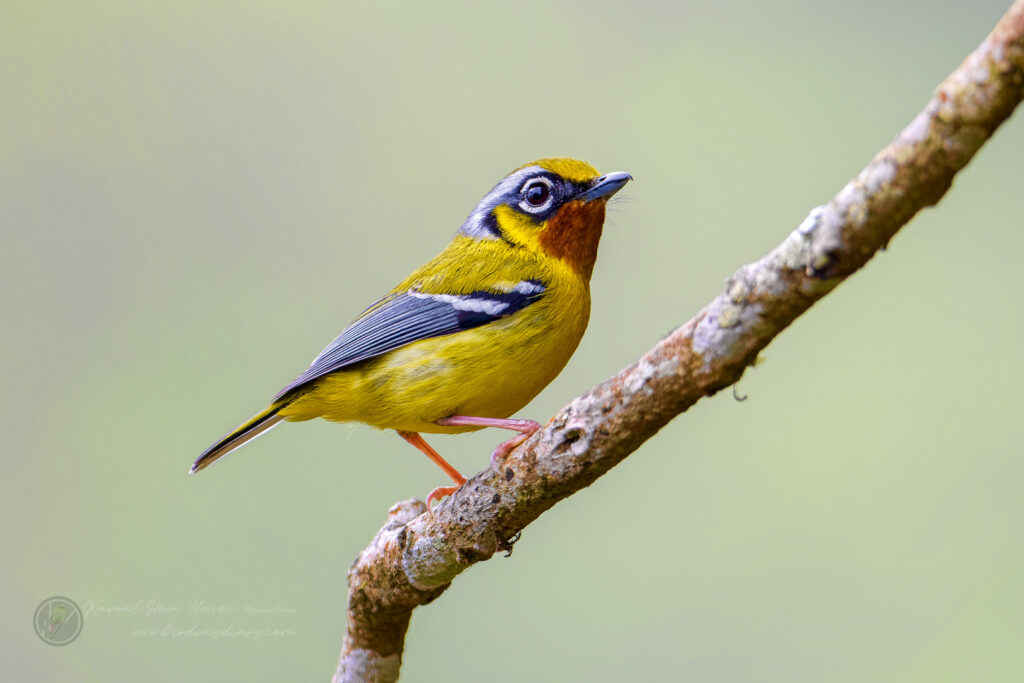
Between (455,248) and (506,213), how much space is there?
0.33m

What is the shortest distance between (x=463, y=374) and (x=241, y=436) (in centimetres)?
114

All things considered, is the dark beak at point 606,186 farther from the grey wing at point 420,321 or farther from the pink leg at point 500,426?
the pink leg at point 500,426

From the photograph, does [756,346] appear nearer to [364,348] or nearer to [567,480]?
[567,480]

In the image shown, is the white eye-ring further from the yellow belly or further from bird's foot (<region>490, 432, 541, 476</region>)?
bird's foot (<region>490, 432, 541, 476</region>)

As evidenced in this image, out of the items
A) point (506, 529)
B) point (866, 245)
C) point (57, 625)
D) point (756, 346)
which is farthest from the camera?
point (57, 625)

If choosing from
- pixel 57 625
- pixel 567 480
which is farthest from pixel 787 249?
pixel 57 625

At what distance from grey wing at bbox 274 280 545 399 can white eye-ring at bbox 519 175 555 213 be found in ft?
1.87

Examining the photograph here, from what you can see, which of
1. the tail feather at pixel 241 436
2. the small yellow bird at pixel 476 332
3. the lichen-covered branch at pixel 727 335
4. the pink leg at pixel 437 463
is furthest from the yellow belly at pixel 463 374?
the lichen-covered branch at pixel 727 335

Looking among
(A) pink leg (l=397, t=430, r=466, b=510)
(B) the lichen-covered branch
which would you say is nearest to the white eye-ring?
(A) pink leg (l=397, t=430, r=466, b=510)

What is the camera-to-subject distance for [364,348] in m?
3.89

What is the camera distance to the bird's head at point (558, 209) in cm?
418

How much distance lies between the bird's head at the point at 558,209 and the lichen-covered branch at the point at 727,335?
147 cm

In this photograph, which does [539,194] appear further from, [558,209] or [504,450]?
[504,450]

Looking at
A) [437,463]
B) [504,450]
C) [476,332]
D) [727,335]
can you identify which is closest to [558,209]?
[476,332]
